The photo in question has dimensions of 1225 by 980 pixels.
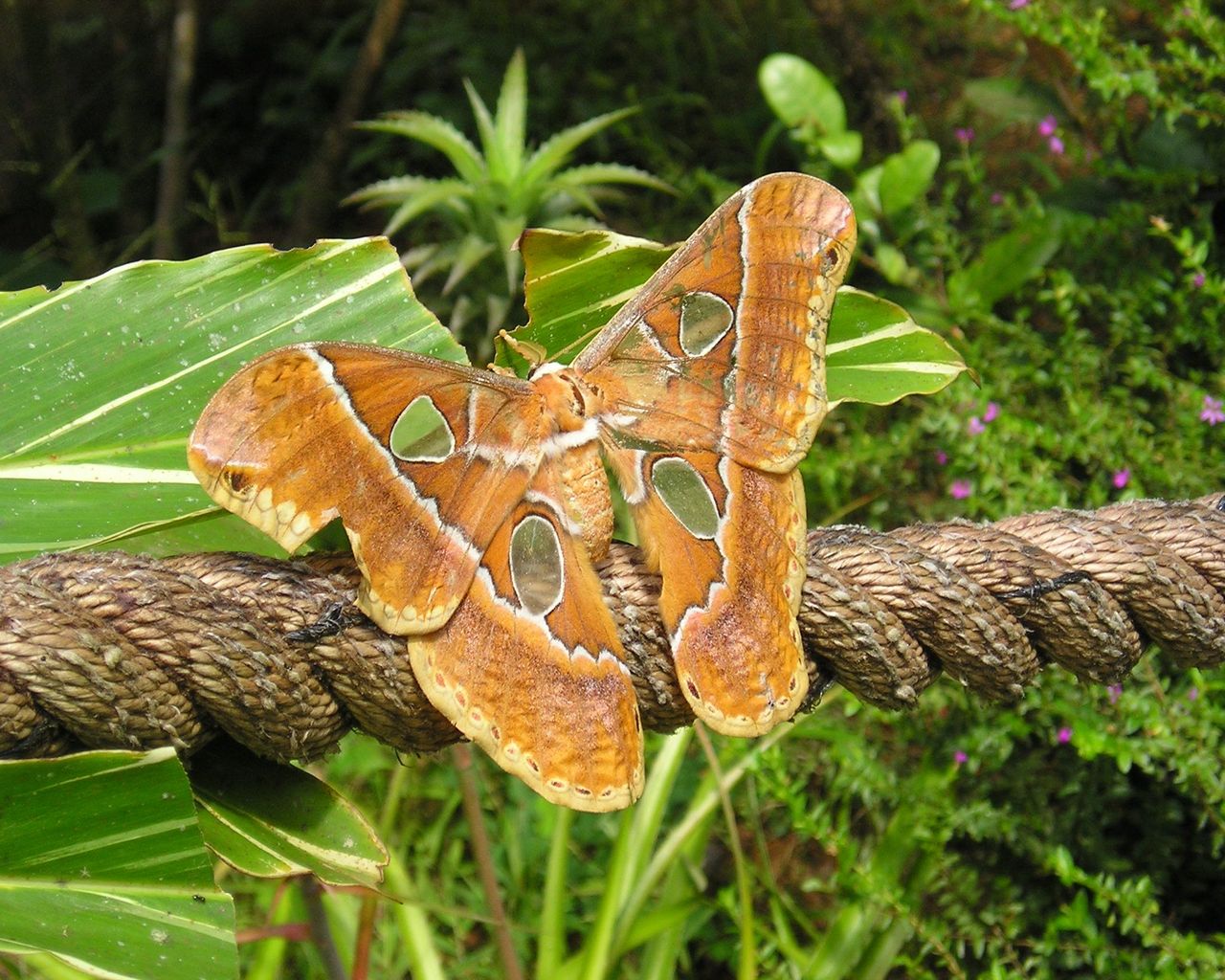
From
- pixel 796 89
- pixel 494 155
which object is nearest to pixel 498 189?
pixel 494 155

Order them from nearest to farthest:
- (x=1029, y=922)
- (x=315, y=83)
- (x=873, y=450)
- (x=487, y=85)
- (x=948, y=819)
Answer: (x=948, y=819) < (x=1029, y=922) < (x=873, y=450) < (x=487, y=85) < (x=315, y=83)

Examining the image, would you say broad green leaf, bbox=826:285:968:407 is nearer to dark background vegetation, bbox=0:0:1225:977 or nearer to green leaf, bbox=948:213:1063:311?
dark background vegetation, bbox=0:0:1225:977

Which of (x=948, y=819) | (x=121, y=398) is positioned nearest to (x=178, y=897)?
(x=121, y=398)

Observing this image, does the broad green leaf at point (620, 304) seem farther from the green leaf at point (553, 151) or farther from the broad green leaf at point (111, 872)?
the green leaf at point (553, 151)

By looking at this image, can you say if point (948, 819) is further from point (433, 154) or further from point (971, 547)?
point (433, 154)

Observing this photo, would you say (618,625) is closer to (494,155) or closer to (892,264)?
(494,155)

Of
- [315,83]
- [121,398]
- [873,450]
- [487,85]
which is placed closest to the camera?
[121,398]
